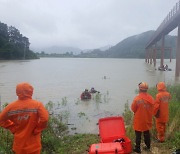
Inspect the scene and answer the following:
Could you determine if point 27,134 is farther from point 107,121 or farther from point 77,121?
point 77,121

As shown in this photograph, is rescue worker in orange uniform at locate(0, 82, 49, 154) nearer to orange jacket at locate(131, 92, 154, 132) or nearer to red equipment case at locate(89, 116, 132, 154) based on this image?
red equipment case at locate(89, 116, 132, 154)

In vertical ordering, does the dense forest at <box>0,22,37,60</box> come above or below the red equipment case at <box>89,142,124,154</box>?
above

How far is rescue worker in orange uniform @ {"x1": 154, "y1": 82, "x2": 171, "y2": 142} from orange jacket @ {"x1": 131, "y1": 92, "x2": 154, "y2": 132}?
1.75ft

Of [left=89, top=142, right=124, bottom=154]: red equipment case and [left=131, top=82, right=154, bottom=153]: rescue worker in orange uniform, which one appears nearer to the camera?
[left=89, top=142, right=124, bottom=154]: red equipment case

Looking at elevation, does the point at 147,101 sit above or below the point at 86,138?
above

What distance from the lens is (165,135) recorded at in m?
7.37

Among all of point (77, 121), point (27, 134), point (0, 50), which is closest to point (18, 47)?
point (0, 50)

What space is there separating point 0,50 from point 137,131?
92.7 meters

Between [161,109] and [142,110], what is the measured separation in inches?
32.6

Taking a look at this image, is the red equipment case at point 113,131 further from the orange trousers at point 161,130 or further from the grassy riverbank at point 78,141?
the orange trousers at point 161,130

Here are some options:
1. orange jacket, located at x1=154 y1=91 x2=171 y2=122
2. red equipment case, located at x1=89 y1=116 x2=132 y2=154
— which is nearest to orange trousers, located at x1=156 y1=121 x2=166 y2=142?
orange jacket, located at x1=154 y1=91 x2=171 y2=122

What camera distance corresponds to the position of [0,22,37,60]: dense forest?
9581 centimetres

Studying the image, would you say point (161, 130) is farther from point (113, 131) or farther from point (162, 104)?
point (113, 131)

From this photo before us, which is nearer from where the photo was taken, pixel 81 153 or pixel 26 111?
pixel 26 111
